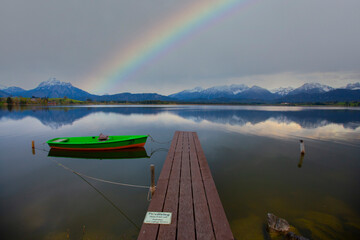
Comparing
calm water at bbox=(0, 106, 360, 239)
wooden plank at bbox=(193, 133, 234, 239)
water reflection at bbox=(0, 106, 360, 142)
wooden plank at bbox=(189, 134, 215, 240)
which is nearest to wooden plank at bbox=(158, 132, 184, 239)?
wooden plank at bbox=(189, 134, 215, 240)

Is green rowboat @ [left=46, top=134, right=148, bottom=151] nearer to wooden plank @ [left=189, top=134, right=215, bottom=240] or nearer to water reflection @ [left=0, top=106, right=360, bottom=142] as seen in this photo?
wooden plank @ [left=189, top=134, right=215, bottom=240]

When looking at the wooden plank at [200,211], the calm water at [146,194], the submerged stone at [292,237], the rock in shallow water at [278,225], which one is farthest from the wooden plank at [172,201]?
the submerged stone at [292,237]

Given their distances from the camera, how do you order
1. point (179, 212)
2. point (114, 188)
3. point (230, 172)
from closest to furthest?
point (179, 212) < point (114, 188) < point (230, 172)

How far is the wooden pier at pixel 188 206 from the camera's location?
15.6ft

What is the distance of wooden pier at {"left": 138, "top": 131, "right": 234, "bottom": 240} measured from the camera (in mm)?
4758

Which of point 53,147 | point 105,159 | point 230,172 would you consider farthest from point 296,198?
point 53,147

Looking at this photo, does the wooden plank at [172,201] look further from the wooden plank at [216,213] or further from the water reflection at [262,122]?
the water reflection at [262,122]

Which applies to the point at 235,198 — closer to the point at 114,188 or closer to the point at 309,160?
the point at 114,188

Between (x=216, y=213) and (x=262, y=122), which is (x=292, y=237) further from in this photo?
(x=262, y=122)

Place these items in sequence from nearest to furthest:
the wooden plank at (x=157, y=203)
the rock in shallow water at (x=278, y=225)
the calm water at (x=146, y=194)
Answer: the wooden plank at (x=157, y=203) → the rock in shallow water at (x=278, y=225) → the calm water at (x=146, y=194)

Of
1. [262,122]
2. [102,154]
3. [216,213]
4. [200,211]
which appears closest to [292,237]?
[216,213]

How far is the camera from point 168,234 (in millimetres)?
4707

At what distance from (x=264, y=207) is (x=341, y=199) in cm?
475

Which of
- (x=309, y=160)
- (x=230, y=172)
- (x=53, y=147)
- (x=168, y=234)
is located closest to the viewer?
(x=168, y=234)
